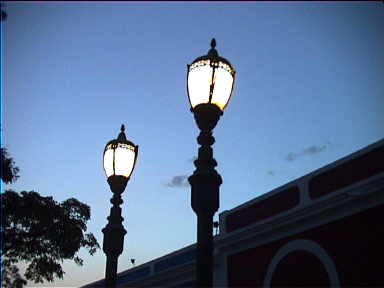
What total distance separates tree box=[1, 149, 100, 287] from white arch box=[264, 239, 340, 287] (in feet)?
30.2

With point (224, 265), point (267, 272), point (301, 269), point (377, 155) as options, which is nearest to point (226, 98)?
point (377, 155)

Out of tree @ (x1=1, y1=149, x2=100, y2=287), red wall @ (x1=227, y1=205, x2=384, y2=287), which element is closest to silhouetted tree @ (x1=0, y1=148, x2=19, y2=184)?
tree @ (x1=1, y1=149, x2=100, y2=287)

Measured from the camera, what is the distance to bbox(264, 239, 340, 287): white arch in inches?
379

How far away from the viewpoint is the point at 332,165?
9859 millimetres

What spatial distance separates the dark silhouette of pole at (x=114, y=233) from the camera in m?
6.01

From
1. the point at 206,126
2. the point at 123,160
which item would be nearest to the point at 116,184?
the point at 123,160

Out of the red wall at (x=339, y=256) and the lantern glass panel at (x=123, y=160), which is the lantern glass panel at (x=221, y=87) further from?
the red wall at (x=339, y=256)

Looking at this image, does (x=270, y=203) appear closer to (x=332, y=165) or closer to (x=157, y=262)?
(x=332, y=165)

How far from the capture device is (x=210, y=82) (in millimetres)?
4207

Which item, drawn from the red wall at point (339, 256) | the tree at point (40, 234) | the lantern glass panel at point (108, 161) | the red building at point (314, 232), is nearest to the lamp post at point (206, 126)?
the lantern glass panel at point (108, 161)

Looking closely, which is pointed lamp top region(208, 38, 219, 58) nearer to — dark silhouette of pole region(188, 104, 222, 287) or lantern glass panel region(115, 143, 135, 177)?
dark silhouette of pole region(188, 104, 222, 287)

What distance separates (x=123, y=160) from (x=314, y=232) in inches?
216

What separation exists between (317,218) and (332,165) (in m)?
1.14

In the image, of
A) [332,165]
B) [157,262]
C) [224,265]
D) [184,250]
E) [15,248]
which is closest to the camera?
[332,165]
